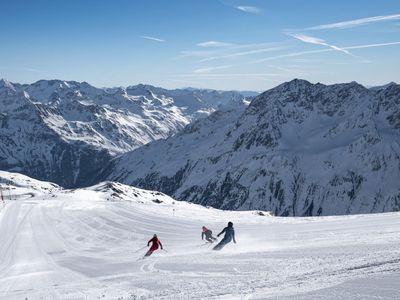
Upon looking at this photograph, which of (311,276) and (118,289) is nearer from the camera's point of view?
(311,276)

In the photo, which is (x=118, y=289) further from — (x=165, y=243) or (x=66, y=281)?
(x=165, y=243)

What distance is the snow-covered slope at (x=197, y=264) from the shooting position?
49.5 ft

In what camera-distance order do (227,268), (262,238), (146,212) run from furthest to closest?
(146,212) → (262,238) → (227,268)

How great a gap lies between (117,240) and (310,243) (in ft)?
58.6

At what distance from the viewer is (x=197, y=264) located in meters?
22.6

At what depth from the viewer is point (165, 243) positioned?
35562 millimetres

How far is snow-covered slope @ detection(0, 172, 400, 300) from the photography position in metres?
15.1

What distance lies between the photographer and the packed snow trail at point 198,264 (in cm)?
1514

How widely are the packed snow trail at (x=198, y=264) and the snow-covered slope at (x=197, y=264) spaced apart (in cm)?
4

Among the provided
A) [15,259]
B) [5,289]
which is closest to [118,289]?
[5,289]

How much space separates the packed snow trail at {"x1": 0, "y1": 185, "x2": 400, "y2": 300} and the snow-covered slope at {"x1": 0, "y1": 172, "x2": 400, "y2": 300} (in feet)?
0.14

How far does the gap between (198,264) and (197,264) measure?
0.05 metres

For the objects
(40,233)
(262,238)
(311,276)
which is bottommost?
(40,233)

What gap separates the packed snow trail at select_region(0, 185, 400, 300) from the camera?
1514cm
